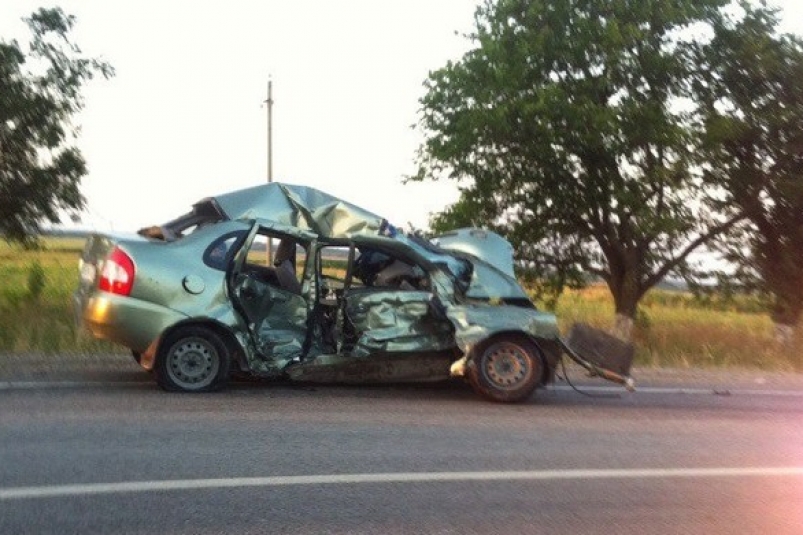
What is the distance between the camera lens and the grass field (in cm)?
1277

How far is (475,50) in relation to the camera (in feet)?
81.9

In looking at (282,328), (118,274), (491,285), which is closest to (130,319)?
(118,274)

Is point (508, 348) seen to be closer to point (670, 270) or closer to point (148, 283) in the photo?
point (148, 283)

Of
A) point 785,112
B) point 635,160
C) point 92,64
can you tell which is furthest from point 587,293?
point 92,64

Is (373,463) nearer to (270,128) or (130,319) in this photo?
(130,319)

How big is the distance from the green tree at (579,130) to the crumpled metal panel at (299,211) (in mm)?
13038

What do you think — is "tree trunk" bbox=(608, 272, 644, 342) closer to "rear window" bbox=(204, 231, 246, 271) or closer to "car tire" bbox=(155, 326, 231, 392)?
"rear window" bbox=(204, 231, 246, 271)

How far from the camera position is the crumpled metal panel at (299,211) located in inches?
411

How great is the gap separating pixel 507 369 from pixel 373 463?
3.17 meters

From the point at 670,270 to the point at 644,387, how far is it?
14.1 meters

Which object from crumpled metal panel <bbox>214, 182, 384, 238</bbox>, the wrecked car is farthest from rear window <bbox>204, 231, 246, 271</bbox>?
crumpled metal panel <bbox>214, 182, 384, 238</bbox>

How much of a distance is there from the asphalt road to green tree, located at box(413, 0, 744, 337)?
13490mm

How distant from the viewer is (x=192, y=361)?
969cm

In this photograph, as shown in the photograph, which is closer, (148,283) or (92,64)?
(148,283)
